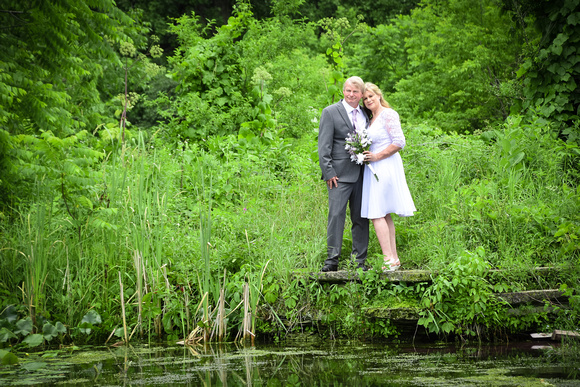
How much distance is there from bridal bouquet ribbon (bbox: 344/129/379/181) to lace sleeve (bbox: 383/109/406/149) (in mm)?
216

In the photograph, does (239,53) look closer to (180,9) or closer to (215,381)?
(215,381)

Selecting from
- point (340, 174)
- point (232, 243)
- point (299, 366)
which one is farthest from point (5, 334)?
point (340, 174)

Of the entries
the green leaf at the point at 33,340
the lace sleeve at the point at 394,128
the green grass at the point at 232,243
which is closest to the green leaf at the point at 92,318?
the green grass at the point at 232,243

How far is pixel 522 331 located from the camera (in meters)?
5.09

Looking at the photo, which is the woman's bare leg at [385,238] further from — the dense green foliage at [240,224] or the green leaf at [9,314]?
the green leaf at [9,314]

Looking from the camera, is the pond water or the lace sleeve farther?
the lace sleeve

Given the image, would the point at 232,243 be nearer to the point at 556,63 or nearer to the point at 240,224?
the point at 240,224

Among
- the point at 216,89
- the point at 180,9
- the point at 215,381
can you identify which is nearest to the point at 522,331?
the point at 215,381

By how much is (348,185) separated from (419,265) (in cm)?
108

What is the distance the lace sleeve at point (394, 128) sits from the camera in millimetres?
5336

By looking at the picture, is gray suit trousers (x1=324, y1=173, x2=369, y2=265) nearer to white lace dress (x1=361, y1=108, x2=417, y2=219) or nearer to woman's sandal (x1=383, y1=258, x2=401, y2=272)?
white lace dress (x1=361, y1=108, x2=417, y2=219)

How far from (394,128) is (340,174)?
68cm

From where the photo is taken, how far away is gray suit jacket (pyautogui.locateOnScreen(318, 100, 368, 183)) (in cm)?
545

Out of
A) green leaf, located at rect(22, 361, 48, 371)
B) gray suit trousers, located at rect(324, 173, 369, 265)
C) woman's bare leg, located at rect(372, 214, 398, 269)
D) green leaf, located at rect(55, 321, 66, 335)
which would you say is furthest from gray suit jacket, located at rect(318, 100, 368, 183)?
green leaf, located at rect(22, 361, 48, 371)
